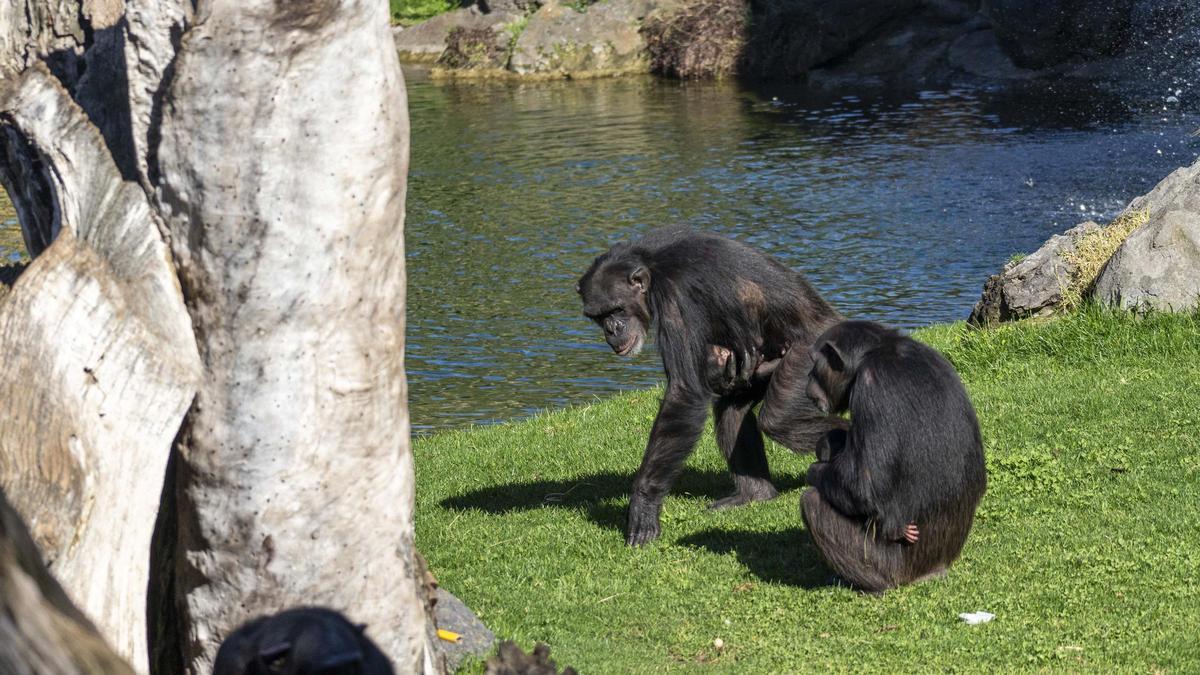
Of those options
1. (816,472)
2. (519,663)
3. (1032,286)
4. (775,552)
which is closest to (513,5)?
(1032,286)

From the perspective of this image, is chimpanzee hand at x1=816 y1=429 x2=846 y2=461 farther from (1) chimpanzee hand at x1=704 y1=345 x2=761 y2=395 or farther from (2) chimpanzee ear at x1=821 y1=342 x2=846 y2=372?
(1) chimpanzee hand at x1=704 y1=345 x2=761 y2=395

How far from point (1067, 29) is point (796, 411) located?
25.4m

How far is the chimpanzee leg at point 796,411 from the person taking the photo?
8.12 metres

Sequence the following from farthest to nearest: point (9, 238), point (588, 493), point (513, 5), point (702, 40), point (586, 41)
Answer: point (513, 5) → point (586, 41) → point (702, 40) → point (9, 238) → point (588, 493)

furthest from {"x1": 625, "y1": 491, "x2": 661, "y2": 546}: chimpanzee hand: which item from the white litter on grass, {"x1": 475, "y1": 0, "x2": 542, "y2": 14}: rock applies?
{"x1": 475, "y1": 0, "x2": 542, "y2": 14}: rock

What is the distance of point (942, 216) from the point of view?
1867 centimetres

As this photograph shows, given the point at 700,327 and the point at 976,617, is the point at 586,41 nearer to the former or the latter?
the point at 700,327

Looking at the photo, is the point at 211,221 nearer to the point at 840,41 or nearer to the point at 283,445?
the point at 283,445

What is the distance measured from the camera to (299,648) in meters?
3.86

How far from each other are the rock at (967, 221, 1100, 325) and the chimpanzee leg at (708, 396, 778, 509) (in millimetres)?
4004

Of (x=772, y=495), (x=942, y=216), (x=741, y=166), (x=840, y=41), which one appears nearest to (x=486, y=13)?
(x=840, y=41)

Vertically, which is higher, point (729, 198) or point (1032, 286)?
point (1032, 286)

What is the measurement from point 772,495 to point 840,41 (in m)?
26.8

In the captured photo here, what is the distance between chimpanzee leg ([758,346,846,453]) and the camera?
8125mm
